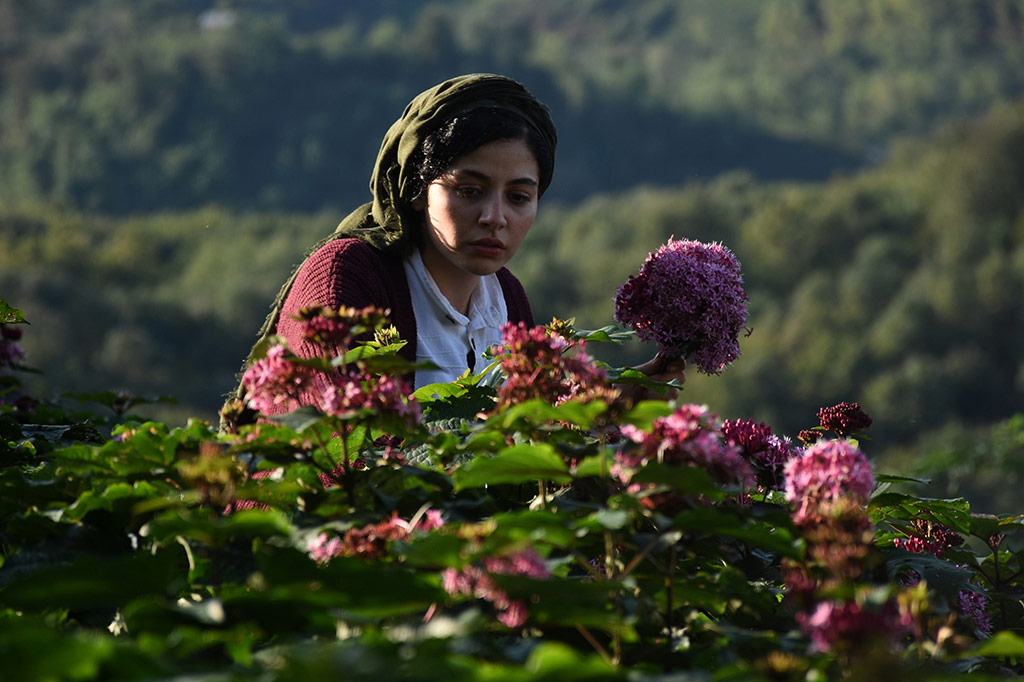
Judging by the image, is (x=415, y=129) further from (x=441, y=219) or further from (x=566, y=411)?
(x=566, y=411)

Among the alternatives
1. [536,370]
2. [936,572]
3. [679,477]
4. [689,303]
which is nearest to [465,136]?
[689,303]

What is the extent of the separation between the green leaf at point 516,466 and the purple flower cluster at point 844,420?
3.62 feet

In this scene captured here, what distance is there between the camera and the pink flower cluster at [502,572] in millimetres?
1130

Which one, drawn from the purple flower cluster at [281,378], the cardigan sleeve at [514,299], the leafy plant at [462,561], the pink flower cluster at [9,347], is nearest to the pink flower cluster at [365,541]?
the leafy plant at [462,561]

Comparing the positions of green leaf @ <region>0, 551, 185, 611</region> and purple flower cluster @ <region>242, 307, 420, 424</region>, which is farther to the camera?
purple flower cluster @ <region>242, 307, 420, 424</region>

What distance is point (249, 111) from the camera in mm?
63062

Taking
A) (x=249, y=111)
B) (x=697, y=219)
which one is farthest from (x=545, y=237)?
(x=249, y=111)

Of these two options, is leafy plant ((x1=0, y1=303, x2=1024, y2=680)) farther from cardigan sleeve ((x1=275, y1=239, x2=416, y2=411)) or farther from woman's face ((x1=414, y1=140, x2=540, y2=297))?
woman's face ((x1=414, y1=140, x2=540, y2=297))

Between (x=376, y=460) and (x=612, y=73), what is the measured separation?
73890 mm

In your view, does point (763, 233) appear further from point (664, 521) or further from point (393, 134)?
point (664, 521)

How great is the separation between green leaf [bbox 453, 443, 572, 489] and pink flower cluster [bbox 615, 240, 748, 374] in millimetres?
934

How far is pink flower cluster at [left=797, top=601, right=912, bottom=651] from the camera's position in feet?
3.39

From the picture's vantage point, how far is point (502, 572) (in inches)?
44.4

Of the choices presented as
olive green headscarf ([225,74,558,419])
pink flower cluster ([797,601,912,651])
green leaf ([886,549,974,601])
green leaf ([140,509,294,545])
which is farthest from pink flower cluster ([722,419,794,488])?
olive green headscarf ([225,74,558,419])
